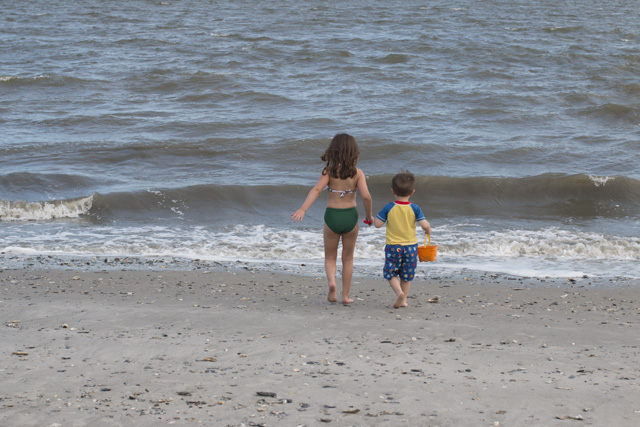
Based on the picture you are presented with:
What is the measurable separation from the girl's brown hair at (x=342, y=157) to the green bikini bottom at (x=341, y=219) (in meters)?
0.29

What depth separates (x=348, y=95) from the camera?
18.9 metres

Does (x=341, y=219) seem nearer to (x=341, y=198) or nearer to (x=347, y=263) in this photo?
(x=341, y=198)

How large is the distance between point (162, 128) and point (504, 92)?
905cm

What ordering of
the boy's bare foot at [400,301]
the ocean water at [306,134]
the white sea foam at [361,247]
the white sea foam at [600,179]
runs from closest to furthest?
the boy's bare foot at [400,301]
the white sea foam at [361,247]
the ocean water at [306,134]
the white sea foam at [600,179]

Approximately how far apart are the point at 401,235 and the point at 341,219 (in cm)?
51

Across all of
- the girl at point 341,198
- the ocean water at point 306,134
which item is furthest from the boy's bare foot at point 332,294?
the ocean water at point 306,134

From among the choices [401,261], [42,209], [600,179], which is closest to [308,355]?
[401,261]

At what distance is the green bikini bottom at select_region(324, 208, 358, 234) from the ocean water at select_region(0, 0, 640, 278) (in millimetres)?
1602

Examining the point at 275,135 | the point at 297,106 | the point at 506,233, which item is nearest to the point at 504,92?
the point at 297,106

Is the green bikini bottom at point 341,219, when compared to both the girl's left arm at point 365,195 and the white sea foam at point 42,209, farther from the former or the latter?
the white sea foam at point 42,209

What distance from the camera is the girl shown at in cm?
573

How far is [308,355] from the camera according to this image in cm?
437

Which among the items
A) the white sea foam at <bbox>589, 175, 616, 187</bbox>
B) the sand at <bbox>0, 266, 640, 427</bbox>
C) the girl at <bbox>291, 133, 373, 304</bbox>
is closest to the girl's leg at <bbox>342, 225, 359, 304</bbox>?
the girl at <bbox>291, 133, 373, 304</bbox>

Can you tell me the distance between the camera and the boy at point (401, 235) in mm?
5738
